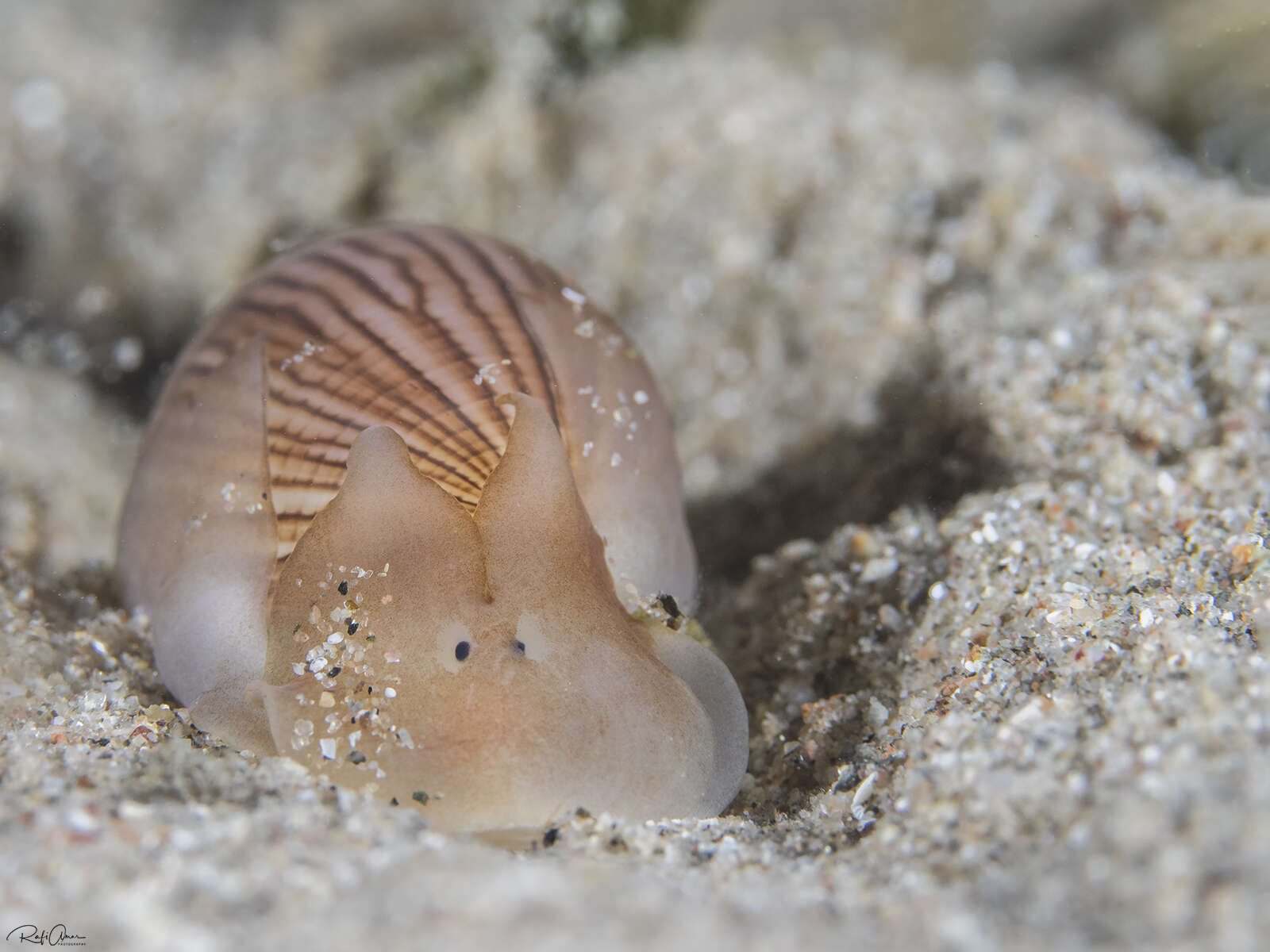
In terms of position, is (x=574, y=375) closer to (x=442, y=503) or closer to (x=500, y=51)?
(x=442, y=503)

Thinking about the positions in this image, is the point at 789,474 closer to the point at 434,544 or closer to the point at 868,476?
the point at 868,476

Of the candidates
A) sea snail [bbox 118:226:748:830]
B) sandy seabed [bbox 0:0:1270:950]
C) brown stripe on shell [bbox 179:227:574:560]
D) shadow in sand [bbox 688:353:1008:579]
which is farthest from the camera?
shadow in sand [bbox 688:353:1008:579]

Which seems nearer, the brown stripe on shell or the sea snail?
the sea snail

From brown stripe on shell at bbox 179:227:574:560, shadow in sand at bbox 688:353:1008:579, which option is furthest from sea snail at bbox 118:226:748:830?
shadow in sand at bbox 688:353:1008:579

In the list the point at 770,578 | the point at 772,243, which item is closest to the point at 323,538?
the point at 770,578

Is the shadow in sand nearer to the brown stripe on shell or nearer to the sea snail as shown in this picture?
the sea snail

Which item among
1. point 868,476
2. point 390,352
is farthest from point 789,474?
point 390,352

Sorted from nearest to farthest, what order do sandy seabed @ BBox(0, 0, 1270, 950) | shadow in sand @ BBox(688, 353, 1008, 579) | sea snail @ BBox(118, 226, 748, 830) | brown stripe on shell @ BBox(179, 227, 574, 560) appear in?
sandy seabed @ BBox(0, 0, 1270, 950)
sea snail @ BBox(118, 226, 748, 830)
brown stripe on shell @ BBox(179, 227, 574, 560)
shadow in sand @ BBox(688, 353, 1008, 579)

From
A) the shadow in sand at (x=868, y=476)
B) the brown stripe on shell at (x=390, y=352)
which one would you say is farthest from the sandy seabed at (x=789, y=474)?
the brown stripe on shell at (x=390, y=352)
